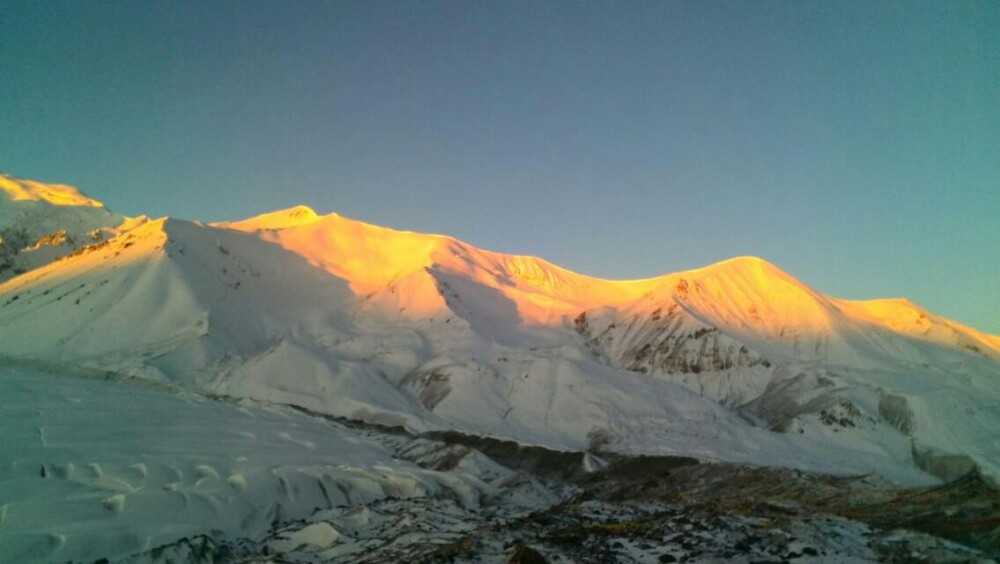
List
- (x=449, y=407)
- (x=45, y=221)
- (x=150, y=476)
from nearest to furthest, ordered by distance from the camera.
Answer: (x=150, y=476)
(x=449, y=407)
(x=45, y=221)

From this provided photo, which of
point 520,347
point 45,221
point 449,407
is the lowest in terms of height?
point 449,407

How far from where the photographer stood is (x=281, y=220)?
11362 cm

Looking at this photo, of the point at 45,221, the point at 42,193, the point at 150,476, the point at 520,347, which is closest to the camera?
the point at 150,476

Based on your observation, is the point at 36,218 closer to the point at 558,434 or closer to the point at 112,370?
the point at 112,370

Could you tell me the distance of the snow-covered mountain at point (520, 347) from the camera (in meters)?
49.0

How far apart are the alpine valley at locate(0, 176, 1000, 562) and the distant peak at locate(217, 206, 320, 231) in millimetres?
655

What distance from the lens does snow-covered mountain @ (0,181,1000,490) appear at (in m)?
49.0

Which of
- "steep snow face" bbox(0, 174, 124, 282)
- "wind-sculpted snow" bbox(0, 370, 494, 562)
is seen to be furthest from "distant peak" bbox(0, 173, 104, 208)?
"wind-sculpted snow" bbox(0, 370, 494, 562)

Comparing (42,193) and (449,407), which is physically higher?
(42,193)

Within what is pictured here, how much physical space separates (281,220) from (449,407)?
69.7 metres

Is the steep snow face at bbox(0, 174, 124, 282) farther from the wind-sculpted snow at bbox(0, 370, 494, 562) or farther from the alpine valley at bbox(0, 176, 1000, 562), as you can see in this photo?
the wind-sculpted snow at bbox(0, 370, 494, 562)

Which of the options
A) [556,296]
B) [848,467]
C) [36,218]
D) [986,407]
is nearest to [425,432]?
[848,467]

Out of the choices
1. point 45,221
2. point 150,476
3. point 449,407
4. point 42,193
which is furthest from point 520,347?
point 42,193

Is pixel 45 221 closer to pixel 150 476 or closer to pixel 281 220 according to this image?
pixel 281 220
